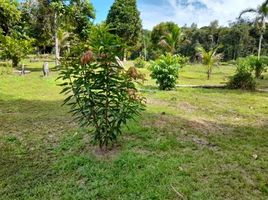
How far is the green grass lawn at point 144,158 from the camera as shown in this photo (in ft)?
10.8

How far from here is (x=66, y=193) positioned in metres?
3.30

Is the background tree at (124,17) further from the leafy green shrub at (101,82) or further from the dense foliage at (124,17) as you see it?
the leafy green shrub at (101,82)

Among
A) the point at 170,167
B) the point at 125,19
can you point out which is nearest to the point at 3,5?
the point at 170,167

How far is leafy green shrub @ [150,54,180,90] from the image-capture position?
33.8ft

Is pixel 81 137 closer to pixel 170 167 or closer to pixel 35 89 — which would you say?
pixel 170 167

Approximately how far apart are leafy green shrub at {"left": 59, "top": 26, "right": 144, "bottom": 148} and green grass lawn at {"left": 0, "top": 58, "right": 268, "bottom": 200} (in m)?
0.64

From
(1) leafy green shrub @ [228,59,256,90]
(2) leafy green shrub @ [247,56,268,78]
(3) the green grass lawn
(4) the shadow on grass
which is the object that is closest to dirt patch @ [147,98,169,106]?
(3) the green grass lawn

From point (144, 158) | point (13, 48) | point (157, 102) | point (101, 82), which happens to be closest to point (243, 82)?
point (157, 102)

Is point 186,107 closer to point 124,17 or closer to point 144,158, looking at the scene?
point 144,158

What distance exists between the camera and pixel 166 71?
A: 33.7ft

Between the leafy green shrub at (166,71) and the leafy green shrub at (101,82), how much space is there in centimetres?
645

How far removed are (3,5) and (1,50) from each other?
482 centimetres

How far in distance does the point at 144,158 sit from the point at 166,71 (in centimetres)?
662

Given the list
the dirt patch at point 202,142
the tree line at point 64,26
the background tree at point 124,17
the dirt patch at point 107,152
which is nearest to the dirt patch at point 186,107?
the tree line at point 64,26
